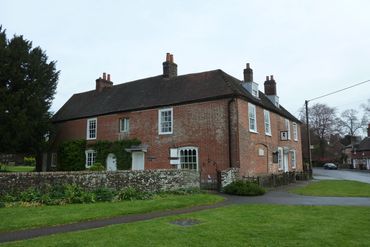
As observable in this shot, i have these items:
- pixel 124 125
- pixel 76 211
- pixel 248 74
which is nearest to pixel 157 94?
pixel 124 125

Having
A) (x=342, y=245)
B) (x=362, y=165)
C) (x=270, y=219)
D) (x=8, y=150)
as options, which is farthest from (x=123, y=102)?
(x=362, y=165)

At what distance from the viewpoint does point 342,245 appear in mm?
7797

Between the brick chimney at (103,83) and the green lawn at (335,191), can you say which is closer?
the green lawn at (335,191)

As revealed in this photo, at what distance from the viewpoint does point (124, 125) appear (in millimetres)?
28172

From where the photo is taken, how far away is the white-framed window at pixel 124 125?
1095 inches

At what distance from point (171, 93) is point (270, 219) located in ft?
55.0

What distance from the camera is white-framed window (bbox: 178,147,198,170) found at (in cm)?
2375

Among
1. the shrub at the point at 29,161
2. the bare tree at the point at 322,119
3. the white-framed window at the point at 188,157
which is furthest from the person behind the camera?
the bare tree at the point at 322,119

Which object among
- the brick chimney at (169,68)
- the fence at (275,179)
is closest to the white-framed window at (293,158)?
the fence at (275,179)

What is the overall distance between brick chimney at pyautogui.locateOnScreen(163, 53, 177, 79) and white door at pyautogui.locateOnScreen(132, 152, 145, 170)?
6.73m

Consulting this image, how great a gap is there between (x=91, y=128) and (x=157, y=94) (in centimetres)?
697

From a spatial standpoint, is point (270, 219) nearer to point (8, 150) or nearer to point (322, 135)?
point (8, 150)

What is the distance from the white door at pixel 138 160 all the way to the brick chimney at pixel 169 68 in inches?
265

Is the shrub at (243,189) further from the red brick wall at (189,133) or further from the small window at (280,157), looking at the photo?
the small window at (280,157)
